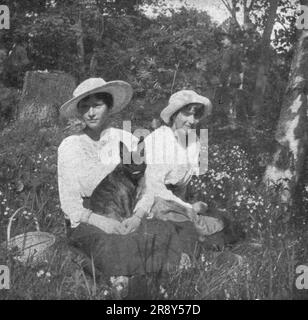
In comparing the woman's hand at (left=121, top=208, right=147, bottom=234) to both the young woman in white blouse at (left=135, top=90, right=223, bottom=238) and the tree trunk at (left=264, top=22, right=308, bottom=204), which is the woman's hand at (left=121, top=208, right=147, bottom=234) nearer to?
the young woman in white blouse at (left=135, top=90, right=223, bottom=238)

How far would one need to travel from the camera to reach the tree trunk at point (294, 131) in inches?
218

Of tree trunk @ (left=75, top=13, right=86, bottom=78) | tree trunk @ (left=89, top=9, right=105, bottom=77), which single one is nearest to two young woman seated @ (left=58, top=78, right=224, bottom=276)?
tree trunk @ (left=89, top=9, right=105, bottom=77)

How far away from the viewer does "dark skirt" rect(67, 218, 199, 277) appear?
408cm

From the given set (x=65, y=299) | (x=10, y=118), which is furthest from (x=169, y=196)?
(x=10, y=118)

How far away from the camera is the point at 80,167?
437 centimetres

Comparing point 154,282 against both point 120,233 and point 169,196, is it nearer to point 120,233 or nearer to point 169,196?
point 120,233

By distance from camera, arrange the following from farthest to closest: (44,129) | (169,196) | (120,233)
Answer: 1. (44,129)
2. (169,196)
3. (120,233)

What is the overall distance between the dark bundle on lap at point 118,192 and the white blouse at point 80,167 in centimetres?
5

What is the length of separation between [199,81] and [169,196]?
1661mm

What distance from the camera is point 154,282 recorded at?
13.3 feet

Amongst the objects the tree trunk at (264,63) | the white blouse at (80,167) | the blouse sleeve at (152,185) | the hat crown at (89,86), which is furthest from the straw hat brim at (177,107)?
the tree trunk at (264,63)

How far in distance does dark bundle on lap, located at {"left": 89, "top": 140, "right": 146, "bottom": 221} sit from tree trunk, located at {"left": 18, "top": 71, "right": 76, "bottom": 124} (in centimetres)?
215

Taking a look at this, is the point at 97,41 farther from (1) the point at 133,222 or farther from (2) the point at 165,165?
(1) the point at 133,222

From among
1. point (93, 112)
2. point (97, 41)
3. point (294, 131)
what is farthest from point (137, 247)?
point (97, 41)
